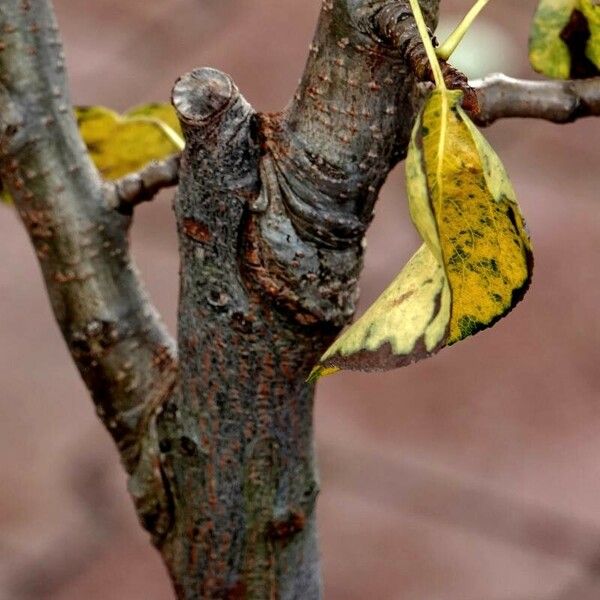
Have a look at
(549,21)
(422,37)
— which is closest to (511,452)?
(549,21)

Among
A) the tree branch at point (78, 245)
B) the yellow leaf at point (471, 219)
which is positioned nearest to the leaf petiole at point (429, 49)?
the yellow leaf at point (471, 219)

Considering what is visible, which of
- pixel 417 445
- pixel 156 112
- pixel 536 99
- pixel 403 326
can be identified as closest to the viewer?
pixel 403 326

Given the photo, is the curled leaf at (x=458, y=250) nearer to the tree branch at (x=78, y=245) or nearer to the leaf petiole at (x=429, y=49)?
the leaf petiole at (x=429, y=49)

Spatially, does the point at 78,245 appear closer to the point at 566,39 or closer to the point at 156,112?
the point at 156,112

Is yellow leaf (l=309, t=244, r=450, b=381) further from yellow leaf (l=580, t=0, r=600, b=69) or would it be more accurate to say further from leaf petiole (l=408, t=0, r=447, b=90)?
yellow leaf (l=580, t=0, r=600, b=69)

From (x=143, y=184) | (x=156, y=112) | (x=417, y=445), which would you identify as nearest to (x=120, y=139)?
(x=156, y=112)

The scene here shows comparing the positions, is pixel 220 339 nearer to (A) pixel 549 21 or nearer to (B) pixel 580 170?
(A) pixel 549 21

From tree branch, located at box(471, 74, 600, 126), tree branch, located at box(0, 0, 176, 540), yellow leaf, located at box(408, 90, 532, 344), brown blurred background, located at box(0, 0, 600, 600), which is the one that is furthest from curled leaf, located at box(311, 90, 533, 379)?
brown blurred background, located at box(0, 0, 600, 600)
